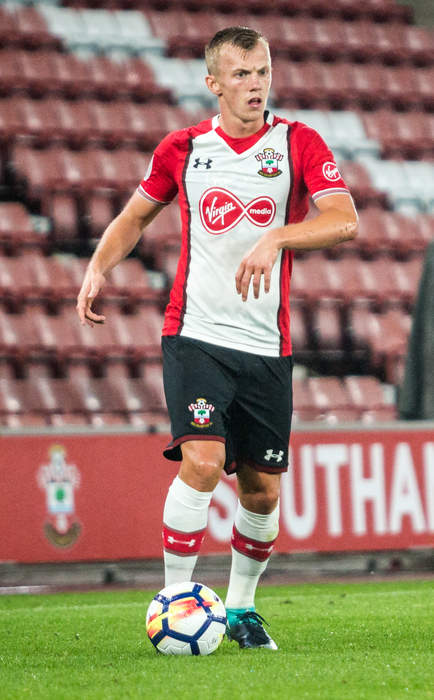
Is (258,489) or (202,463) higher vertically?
(202,463)

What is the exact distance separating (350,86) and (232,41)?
926 cm

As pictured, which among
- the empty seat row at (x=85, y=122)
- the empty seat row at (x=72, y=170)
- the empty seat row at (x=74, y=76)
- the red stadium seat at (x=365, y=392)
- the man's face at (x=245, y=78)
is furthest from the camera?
the empty seat row at (x=74, y=76)

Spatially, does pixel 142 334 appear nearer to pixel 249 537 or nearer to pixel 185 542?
pixel 249 537

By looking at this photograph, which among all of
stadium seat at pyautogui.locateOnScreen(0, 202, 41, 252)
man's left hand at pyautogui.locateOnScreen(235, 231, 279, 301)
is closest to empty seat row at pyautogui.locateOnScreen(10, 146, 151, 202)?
stadium seat at pyautogui.locateOnScreen(0, 202, 41, 252)

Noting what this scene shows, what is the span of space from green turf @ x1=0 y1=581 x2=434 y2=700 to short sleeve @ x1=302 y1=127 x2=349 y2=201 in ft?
4.62

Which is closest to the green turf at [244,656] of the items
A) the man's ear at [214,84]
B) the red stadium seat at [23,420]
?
the man's ear at [214,84]

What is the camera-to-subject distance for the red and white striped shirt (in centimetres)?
386

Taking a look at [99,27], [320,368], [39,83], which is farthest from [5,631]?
[99,27]

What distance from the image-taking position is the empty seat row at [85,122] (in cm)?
1075

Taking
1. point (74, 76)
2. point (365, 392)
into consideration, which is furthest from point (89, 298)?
point (74, 76)

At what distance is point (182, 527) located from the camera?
3775 mm

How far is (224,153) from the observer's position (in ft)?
13.0

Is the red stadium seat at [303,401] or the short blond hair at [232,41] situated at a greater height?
the short blond hair at [232,41]

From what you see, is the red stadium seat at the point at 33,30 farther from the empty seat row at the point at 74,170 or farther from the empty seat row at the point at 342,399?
the empty seat row at the point at 342,399
